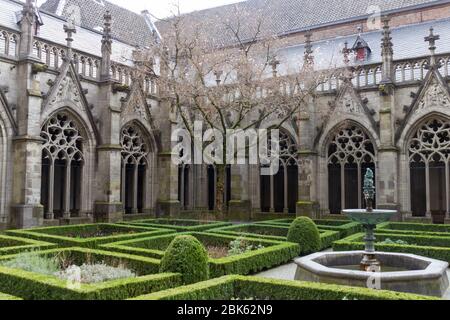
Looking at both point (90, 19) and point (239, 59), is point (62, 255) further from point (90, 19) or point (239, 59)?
point (90, 19)

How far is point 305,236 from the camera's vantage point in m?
10.9

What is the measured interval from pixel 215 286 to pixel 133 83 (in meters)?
13.6

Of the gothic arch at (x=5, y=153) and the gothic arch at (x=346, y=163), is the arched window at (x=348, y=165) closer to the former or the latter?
the gothic arch at (x=346, y=163)

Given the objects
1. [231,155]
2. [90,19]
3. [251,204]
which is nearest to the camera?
[231,155]

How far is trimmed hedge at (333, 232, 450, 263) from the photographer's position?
9664mm

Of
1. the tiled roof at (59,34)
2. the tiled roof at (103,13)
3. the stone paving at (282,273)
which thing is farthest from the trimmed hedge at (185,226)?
the tiled roof at (103,13)

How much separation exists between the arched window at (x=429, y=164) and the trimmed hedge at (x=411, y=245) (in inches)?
235

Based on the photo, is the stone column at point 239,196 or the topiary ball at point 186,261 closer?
the topiary ball at point 186,261

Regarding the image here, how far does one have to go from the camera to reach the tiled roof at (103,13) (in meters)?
21.7

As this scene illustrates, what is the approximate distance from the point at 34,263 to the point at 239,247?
4.80 metres

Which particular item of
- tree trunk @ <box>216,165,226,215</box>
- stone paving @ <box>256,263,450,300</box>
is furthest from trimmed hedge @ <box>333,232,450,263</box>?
tree trunk @ <box>216,165,226,215</box>

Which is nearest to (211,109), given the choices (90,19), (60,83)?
(60,83)

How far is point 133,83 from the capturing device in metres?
18.2

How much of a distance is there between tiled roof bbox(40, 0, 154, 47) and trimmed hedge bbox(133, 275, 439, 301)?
17678 mm
